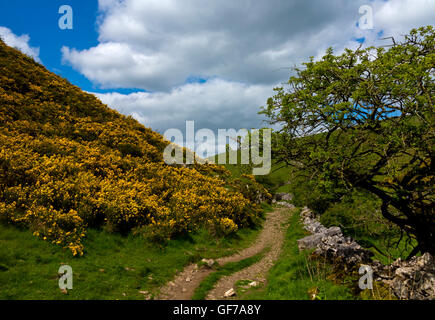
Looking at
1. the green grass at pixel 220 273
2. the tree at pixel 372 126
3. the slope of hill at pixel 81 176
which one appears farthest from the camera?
the slope of hill at pixel 81 176

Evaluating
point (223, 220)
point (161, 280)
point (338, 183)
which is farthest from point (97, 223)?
point (338, 183)

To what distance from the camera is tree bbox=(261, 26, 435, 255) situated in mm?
6230

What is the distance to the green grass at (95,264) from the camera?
7.93 metres

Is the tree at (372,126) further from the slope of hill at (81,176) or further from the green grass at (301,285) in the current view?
the slope of hill at (81,176)

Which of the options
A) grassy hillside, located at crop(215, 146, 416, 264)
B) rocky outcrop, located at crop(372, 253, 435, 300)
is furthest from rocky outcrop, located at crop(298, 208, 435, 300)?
grassy hillside, located at crop(215, 146, 416, 264)

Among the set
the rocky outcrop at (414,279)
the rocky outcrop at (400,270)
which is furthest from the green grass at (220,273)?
the rocky outcrop at (414,279)

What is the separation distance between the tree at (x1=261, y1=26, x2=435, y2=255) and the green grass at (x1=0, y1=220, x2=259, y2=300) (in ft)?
25.0

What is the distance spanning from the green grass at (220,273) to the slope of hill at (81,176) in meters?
3.18

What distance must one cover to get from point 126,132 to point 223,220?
50.0 feet

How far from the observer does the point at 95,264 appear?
10055 mm

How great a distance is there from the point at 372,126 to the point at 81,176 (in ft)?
52.4

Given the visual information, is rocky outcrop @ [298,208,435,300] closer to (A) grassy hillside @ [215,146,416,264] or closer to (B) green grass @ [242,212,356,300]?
(A) grassy hillside @ [215,146,416,264]

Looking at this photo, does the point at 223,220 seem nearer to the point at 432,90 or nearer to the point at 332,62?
the point at 332,62

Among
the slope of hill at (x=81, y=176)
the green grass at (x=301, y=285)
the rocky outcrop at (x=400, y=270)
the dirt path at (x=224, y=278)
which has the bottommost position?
the dirt path at (x=224, y=278)
